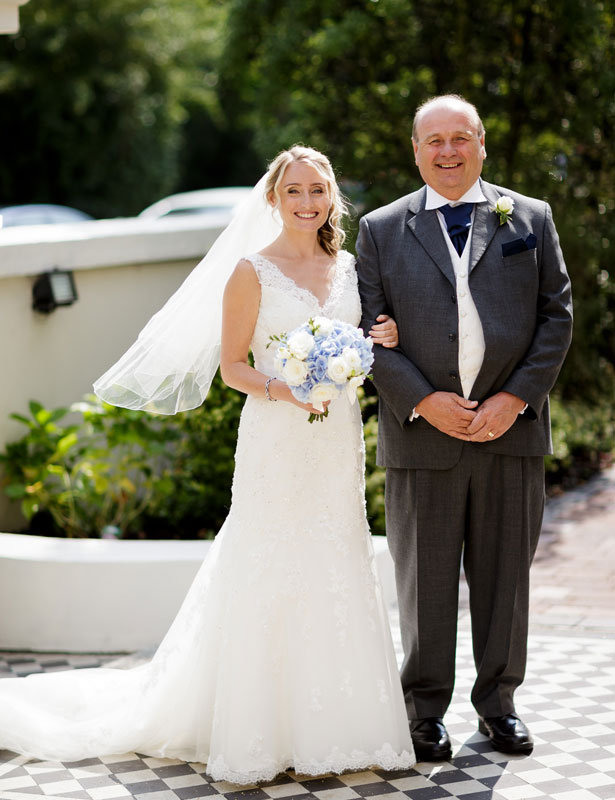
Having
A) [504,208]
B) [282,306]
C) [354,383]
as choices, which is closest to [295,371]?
[354,383]

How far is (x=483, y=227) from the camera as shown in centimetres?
380

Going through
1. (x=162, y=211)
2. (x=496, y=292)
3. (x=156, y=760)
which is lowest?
(x=156, y=760)

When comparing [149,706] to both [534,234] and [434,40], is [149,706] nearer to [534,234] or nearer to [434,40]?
[534,234]

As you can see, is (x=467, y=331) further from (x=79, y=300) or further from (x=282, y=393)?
(x=79, y=300)

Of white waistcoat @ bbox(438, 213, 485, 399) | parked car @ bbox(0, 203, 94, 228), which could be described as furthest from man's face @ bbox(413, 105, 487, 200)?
parked car @ bbox(0, 203, 94, 228)

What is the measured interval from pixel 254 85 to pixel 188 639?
318 inches

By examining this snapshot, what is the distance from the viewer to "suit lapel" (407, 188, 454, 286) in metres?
3.75

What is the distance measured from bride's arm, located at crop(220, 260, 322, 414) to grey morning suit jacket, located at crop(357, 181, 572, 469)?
1.30ft

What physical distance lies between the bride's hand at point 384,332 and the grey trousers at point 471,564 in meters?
0.44

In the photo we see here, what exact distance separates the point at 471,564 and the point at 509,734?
593 millimetres

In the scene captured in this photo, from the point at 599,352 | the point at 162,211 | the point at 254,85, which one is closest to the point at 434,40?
the point at 254,85

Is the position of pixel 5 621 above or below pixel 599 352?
below

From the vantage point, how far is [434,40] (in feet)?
32.1

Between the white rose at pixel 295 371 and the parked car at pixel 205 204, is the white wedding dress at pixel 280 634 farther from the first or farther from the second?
the parked car at pixel 205 204
